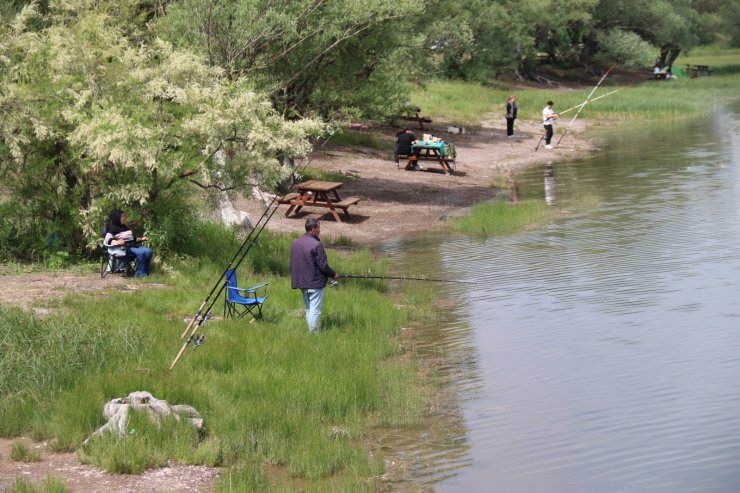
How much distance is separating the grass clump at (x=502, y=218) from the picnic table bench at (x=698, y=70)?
43176 mm

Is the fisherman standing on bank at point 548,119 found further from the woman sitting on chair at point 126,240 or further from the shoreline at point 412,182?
the woman sitting on chair at point 126,240

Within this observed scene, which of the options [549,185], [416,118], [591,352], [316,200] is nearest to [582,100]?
[416,118]

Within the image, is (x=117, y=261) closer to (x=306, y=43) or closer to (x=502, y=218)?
(x=306, y=43)

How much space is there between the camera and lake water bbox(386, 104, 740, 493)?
10195mm

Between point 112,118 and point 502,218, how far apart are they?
10692 millimetres

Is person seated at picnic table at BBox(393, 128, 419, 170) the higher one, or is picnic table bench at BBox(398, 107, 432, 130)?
picnic table bench at BBox(398, 107, 432, 130)

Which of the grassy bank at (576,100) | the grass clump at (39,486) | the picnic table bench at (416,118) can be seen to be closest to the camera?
the grass clump at (39,486)

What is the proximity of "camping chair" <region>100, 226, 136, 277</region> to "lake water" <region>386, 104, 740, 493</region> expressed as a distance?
16.2ft

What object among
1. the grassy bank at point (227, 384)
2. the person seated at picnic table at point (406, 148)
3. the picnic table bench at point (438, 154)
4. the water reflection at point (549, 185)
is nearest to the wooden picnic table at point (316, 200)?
the water reflection at point (549, 185)

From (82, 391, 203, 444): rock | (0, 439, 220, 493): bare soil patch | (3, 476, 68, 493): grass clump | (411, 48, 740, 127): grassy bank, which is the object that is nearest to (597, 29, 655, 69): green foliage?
(411, 48, 740, 127): grassy bank

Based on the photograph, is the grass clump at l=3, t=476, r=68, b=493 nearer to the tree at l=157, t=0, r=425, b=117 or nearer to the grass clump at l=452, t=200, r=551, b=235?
the tree at l=157, t=0, r=425, b=117

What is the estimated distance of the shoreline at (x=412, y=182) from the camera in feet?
81.5

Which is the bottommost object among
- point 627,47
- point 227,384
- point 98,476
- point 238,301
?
point 98,476

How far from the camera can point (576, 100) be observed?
166ft
